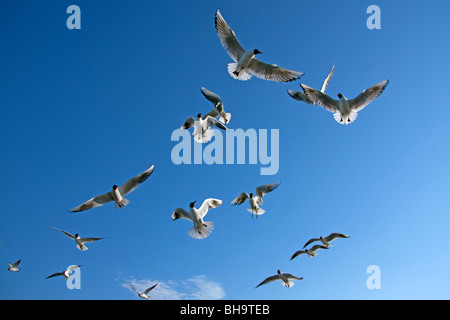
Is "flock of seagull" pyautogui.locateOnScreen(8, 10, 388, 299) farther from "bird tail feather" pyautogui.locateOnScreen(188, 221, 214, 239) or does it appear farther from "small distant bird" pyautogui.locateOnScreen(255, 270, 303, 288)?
"small distant bird" pyautogui.locateOnScreen(255, 270, 303, 288)

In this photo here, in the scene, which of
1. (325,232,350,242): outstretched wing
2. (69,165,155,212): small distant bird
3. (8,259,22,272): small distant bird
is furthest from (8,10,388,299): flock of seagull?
→ (8,259,22,272): small distant bird

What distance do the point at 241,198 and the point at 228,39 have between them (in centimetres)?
408

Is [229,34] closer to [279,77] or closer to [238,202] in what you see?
[279,77]

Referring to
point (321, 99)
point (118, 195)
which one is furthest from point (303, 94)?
point (118, 195)

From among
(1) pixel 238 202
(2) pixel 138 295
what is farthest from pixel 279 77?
(2) pixel 138 295

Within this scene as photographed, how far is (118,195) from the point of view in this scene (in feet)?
29.0

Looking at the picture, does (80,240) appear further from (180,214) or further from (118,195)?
(180,214)

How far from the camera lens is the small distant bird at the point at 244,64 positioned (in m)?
8.39

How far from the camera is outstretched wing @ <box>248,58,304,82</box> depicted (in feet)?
28.2

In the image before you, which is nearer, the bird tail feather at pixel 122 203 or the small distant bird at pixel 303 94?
the bird tail feather at pixel 122 203

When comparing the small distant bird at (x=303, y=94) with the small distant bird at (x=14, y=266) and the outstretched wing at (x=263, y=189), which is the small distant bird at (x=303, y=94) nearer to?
the outstretched wing at (x=263, y=189)

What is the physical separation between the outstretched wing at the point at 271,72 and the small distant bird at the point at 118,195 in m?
3.29

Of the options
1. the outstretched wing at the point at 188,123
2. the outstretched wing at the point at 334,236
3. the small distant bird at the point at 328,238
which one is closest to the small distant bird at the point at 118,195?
the outstretched wing at the point at 188,123
